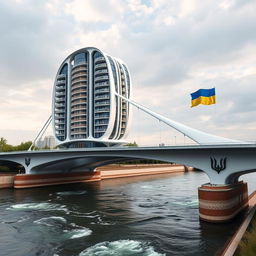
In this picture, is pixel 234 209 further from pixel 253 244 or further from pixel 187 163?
pixel 253 244

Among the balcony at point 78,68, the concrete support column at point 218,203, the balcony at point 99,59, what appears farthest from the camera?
the balcony at point 78,68

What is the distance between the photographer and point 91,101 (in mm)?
95500

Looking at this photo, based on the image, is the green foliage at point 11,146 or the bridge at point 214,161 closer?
the bridge at point 214,161

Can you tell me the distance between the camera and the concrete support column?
25.1 m

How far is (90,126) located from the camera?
94812mm

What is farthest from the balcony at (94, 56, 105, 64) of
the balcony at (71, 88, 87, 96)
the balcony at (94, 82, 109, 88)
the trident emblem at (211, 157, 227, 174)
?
the trident emblem at (211, 157, 227, 174)

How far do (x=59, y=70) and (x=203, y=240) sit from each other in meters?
95.4

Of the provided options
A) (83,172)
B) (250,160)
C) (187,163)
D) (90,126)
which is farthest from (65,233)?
(90,126)

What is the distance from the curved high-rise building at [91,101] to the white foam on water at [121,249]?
235ft

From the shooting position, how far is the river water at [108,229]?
18484mm

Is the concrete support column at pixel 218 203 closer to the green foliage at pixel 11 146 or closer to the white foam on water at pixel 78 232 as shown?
the white foam on water at pixel 78 232

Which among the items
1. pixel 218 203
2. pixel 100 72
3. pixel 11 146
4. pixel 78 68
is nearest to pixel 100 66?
pixel 100 72

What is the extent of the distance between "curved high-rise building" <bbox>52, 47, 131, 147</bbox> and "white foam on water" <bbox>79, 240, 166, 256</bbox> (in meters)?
71.6

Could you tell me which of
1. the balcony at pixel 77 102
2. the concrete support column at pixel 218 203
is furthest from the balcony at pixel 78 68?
the concrete support column at pixel 218 203
